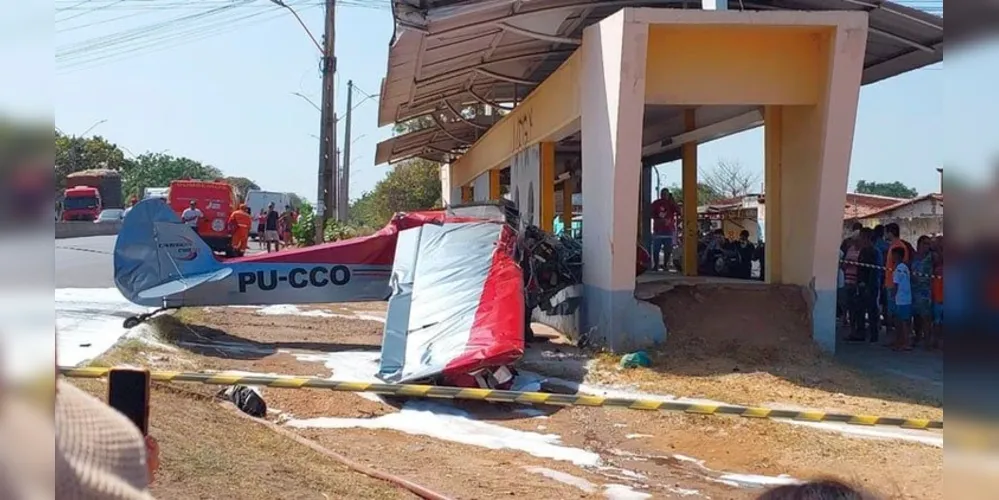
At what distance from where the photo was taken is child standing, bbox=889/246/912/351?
438 inches

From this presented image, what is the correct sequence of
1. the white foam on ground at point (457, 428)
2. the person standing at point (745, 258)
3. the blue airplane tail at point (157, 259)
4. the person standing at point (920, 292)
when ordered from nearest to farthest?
the white foam on ground at point (457, 428) → the person standing at point (920, 292) → the blue airplane tail at point (157, 259) → the person standing at point (745, 258)

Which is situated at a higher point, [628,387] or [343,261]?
[343,261]

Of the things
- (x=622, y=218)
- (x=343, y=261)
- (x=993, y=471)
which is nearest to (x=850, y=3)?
(x=622, y=218)

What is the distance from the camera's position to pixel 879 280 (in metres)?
12.6

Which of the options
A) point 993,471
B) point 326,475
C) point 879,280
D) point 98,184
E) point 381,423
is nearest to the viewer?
point 993,471

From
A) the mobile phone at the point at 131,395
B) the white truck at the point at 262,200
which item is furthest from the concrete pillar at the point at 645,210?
the white truck at the point at 262,200

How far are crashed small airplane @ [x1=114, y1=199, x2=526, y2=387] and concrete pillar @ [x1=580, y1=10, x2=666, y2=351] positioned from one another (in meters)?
1.24

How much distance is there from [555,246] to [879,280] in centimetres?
477

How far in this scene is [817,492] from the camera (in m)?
1.50

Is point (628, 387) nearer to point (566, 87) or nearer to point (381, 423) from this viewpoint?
point (381, 423)

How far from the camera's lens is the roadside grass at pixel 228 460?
5.07 meters

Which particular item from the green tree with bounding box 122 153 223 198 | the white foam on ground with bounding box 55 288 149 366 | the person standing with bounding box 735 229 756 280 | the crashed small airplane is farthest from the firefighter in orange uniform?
the green tree with bounding box 122 153 223 198

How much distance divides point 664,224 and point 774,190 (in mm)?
3735

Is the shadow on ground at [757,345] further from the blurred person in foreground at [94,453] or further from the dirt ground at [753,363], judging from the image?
the blurred person in foreground at [94,453]
